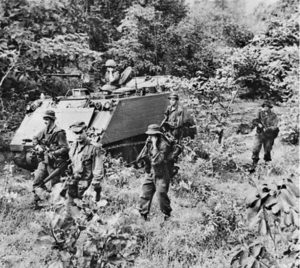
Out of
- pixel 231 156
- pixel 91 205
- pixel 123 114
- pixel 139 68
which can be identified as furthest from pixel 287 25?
pixel 139 68

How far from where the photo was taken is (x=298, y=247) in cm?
245

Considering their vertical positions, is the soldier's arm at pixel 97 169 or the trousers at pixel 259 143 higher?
the soldier's arm at pixel 97 169

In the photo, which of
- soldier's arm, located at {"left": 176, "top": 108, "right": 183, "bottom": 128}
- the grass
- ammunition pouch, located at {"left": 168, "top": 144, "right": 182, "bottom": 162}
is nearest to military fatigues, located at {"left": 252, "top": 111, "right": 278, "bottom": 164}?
the grass

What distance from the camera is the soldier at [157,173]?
604 centimetres

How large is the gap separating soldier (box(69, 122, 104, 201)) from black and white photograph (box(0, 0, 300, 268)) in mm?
19

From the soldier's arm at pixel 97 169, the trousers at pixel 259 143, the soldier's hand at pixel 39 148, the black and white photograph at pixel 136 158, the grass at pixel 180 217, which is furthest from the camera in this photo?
the trousers at pixel 259 143

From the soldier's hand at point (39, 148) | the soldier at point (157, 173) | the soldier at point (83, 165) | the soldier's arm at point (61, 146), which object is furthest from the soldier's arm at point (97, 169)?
the soldier's hand at point (39, 148)

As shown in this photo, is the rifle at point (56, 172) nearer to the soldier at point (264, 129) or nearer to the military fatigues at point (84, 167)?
the military fatigues at point (84, 167)

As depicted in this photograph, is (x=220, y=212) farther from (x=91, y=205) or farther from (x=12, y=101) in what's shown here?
(x=12, y=101)

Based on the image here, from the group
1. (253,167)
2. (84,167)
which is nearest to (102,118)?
(84,167)

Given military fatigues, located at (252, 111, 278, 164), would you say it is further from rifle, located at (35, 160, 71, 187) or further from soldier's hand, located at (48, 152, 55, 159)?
soldier's hand, located at (48, 152, 55, 159)

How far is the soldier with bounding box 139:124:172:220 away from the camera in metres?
6.04

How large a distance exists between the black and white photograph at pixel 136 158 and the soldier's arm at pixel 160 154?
26 mm

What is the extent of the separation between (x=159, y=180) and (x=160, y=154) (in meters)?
0.35
